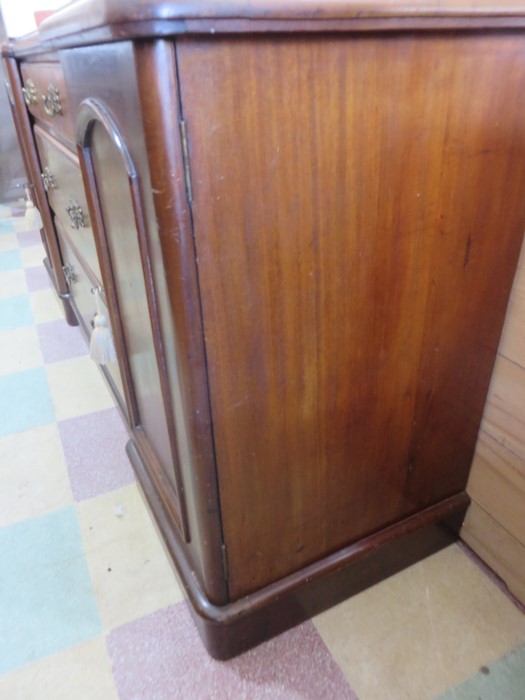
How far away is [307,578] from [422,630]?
236mm

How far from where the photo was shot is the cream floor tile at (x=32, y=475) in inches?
45.1

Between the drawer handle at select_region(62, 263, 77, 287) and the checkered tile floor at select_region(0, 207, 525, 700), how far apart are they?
547 millimetres

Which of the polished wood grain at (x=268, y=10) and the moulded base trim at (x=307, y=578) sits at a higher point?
the polished wood grain at (x=268, y=10)

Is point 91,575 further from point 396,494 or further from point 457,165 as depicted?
point 457,165

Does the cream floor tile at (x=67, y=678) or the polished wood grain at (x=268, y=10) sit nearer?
the polished wood grain at (x=268, y=10)

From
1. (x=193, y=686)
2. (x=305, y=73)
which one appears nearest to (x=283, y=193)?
(x=305, y=73)

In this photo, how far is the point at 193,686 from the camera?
2.66ft

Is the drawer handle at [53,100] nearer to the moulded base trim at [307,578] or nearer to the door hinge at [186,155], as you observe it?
the door hinge at [186,155]

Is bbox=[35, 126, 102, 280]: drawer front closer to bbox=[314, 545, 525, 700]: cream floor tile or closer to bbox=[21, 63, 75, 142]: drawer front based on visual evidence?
bbox=[21, 63, 75, 142]: drawer front

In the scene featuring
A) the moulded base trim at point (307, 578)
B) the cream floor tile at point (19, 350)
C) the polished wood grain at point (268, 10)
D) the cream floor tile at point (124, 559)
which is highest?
the polished wood grain at point (268, 10)

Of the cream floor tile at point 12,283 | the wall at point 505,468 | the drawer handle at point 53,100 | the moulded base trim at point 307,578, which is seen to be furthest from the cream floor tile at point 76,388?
the wall at point 505,468

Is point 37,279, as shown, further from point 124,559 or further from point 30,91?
point 124,559

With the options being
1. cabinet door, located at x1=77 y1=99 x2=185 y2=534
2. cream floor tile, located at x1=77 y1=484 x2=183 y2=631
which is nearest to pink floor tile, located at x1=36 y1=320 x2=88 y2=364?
cream floor tile, located at x1=77 y1=484 x2=183 y2=631

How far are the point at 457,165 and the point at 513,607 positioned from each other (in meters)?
0.76
